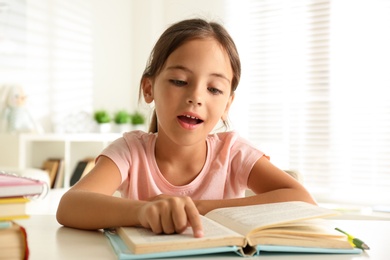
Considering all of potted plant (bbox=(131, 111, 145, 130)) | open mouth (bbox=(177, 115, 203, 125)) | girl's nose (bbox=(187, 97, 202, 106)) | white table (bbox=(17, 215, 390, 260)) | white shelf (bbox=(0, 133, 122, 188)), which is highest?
girl's nose (bbox=(187, 97, 202, 106))

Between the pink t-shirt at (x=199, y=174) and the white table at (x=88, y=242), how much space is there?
0.31 meters

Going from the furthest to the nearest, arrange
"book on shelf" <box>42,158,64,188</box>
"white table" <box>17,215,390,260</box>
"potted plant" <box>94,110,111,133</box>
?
"potted plant" <box>94,110,111,133</box> → "book on shelf" <box>42,158,64,188</box> → "white table" <box>17,215,390,260</box>

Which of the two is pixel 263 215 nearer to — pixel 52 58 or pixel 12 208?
pixel 12 208

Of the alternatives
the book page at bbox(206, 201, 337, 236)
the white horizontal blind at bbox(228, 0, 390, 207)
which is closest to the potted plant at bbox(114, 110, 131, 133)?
the white horizontal blind at bbox(228, 0, 390, 207)

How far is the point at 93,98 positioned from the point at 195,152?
336cm

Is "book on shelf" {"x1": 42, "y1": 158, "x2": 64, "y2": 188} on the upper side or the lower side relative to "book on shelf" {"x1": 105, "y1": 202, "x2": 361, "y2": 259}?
lower

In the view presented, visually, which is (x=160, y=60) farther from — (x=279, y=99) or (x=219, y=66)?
(x=279, y=99)

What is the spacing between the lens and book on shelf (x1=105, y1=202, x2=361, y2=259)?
25.1 inches

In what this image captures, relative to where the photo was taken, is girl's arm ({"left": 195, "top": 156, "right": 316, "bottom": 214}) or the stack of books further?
girl's arm ({"left": 195, "top": 156, "right": 316, "bottom": 214})

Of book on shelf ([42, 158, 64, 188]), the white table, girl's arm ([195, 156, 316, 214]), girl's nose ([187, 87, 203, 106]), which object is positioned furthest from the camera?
book on shelf ([42, 158, 64, 188])

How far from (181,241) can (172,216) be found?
0.06 metres

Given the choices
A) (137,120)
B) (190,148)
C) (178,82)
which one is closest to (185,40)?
(178,82)

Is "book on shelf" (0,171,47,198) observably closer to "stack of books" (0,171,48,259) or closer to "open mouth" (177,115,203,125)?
"stack of books" (0,171,48,259)

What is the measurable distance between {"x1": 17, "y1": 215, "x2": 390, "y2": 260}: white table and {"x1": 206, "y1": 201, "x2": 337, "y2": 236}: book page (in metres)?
0.05
